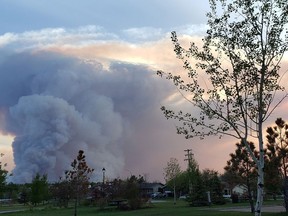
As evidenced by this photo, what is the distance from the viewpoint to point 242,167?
32.0 m

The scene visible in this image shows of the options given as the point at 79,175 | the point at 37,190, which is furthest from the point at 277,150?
the point at 37,190

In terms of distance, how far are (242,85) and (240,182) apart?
1938 cm

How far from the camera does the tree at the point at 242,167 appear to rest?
31.3m

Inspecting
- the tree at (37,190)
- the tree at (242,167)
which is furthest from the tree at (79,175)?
the tree at (37,190)

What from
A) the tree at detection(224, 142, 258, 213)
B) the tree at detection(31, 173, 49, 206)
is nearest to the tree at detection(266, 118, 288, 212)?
the tree at detection(224, 142, 258, 213)

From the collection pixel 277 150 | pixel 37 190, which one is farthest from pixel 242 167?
pixel 37 190

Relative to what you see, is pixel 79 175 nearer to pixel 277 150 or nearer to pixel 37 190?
pixel 277 150

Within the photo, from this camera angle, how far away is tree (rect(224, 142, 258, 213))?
31266 millimetres

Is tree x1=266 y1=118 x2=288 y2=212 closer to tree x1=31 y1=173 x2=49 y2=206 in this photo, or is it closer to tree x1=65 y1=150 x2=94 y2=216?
tree x1=65 y1=150 x2=94 y2=216

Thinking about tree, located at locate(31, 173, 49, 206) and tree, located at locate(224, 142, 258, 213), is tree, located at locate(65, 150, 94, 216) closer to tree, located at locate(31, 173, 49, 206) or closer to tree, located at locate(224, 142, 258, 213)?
tree, located at locate(224, 142, 258, 213)

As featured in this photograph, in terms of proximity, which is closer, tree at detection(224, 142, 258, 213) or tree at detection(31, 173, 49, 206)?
tree at detection(224, 142, 258, 213)

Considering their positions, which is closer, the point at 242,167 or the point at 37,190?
the point at 242,167

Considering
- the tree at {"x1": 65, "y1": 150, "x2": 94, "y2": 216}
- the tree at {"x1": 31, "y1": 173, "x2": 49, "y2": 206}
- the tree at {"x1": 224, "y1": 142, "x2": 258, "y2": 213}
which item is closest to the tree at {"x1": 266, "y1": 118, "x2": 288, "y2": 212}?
the tree at {"x1": 224, "y1": 142, "x2": 258, "y2": 213}

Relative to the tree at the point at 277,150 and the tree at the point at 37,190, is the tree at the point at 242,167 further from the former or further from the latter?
the tree at the point at 37,190
